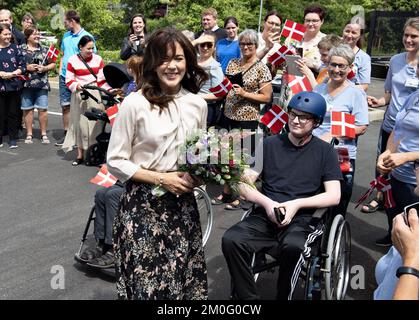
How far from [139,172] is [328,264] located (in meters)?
1.41

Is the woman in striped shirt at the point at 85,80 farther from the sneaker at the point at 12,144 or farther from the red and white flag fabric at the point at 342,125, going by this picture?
the red and white flag fabric at the point at 342,125

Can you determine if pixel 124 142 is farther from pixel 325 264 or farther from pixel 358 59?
pixel 358 59

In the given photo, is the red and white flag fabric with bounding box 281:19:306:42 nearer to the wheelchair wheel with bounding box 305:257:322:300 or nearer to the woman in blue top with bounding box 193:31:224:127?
the woman in blue top with bounding box 193:31:224:127

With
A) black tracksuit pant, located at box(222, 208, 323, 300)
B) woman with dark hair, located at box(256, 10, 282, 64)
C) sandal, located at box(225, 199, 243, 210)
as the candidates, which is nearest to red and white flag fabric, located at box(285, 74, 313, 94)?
woman with dark hair, located at box(256, 10, 282, 64)

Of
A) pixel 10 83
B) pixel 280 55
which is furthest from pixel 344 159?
pixel 10 83

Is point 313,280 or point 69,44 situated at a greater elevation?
point 69,44

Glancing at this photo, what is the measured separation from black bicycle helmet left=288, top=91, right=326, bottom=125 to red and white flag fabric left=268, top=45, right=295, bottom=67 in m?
2.01

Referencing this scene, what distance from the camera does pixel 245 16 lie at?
18.8m

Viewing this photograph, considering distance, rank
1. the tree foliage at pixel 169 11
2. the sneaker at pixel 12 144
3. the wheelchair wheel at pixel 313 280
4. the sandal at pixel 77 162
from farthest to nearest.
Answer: the tree foliage at pixel 169 11 < the sneaker at pixel 12 144 < the sandal at pixel 77 162 < the wheelchair wheel at pixel 313 280

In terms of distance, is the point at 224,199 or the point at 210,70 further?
the point at 224,199

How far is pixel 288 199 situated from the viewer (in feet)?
12.0

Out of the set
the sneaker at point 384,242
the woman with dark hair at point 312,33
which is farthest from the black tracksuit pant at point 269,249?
the woman with dark hair at point 312,33

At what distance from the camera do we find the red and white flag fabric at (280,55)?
221 inches

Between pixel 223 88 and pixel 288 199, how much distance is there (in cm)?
244
